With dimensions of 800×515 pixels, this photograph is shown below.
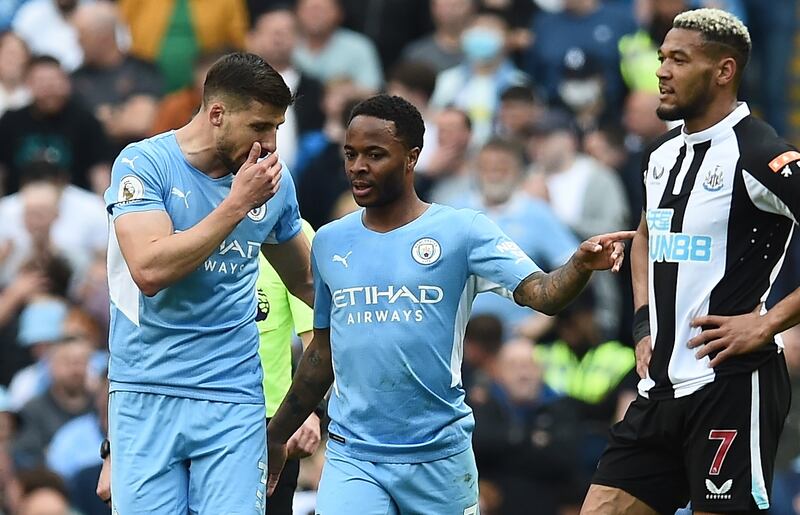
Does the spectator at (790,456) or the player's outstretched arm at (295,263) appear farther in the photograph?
the spectator at (790,456)

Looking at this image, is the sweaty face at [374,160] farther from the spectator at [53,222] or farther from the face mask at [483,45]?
the face mask at [483,45]

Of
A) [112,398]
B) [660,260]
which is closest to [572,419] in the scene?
[660,260]

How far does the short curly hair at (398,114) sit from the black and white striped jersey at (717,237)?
119cm

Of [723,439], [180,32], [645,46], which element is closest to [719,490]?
[723,439]

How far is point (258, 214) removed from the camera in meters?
7.40

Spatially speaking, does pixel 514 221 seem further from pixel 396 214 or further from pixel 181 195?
pixel 181 195

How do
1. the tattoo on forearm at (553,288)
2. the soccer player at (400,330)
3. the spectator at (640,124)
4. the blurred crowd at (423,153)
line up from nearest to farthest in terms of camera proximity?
the tattoo on forearm at (553,288) < the soccer player at (400,330) < the blurred crowd at (423,153) < the spectator at (640,124)

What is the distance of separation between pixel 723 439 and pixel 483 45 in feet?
25.6

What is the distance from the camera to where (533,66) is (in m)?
15.4

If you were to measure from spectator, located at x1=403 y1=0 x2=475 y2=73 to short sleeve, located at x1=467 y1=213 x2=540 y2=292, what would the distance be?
778cm

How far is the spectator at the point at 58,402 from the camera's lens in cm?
1219

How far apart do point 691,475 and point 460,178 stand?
6446mm

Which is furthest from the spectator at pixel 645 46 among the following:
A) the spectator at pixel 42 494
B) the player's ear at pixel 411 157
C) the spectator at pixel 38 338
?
the player's ear at pixel 411 157

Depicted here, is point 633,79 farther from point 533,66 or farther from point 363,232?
point 363,232
